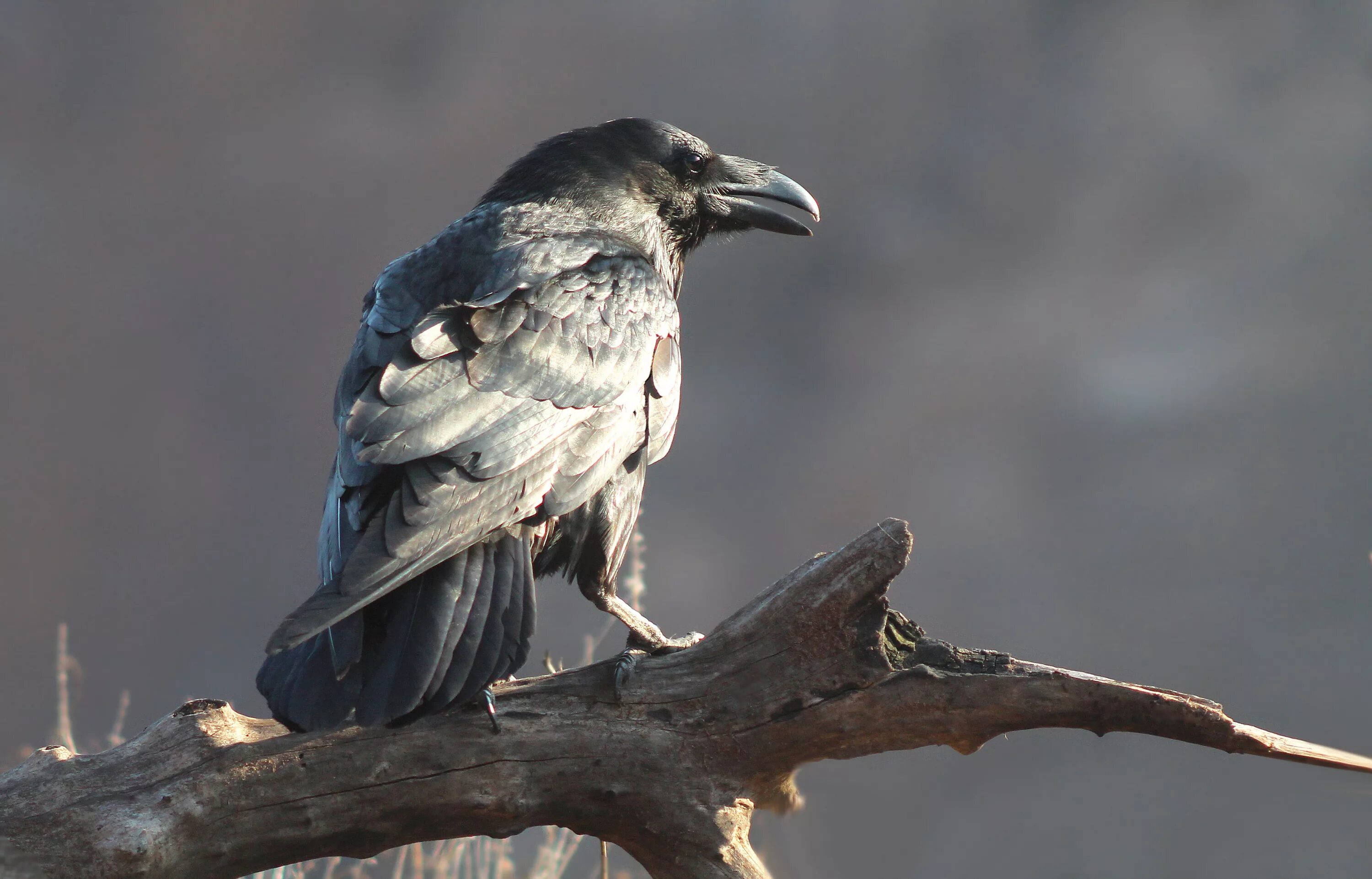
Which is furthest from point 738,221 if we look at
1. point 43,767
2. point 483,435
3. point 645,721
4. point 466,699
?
point 43,767

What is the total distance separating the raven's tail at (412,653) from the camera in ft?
7.63

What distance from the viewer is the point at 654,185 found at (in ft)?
13.1

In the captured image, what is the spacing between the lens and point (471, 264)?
3340 millimetres

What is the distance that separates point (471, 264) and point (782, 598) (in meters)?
1.32

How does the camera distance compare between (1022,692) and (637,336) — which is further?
(637,336)

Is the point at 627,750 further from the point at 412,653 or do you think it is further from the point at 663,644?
the point at 412,653

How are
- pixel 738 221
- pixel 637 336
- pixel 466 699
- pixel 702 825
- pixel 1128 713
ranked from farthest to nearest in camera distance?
pixel 738 221
pixel 637 336
pixel 702 825
pixel 1128 713
pixel 466 699

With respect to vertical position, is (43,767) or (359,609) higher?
(359,609)

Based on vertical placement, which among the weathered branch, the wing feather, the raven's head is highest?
the raven's head

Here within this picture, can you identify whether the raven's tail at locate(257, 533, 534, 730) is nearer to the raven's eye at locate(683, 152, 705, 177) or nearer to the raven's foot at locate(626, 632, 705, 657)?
the raven's foot at locate(626, 632, 705, 657)

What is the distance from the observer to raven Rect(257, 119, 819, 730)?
7.88 feet

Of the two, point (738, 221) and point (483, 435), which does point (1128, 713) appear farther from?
point (738, 221)

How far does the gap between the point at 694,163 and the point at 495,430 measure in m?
1.63

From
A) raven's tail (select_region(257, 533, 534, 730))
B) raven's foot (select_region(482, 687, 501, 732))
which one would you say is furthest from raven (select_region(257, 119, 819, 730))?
raven's foot (select_region(482, 687, 501, 732))
